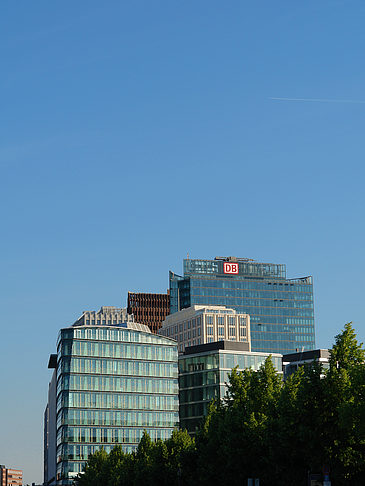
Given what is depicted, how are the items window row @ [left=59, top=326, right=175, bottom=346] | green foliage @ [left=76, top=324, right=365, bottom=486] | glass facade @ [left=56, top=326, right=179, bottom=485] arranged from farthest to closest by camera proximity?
window row @ [left=59, top=326, right=175, bottom=346] → glass facade @ [left=56, top=326, right=179, bottom=485] → green foliage @ [left=76, top=324, right=365, bottom=486]

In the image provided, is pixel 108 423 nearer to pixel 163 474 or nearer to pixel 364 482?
pixel 163 474

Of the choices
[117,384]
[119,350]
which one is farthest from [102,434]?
[119,350]

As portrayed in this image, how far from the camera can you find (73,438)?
171m

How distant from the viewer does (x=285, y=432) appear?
71875mm

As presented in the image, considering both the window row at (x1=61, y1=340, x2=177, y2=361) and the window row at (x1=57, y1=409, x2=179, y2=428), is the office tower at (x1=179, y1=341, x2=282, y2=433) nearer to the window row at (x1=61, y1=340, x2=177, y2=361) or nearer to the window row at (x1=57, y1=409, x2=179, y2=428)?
the window row at (x1=61, y1=340, x2=177, y2=361)

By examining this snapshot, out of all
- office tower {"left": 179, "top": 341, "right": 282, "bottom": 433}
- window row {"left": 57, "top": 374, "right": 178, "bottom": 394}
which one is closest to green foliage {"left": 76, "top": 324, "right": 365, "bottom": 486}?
window row {"left": 57, "top": 374, "right": 178, "bottom": 394}

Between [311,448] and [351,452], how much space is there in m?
3.22

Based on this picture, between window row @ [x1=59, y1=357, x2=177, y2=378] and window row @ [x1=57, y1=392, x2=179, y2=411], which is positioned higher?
window row @ [x1=59, y1=357, x2=177, y2=378]

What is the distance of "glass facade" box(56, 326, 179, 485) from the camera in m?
172

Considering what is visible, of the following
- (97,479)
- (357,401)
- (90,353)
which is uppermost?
(90,353)

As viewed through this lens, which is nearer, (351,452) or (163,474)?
(351,452)

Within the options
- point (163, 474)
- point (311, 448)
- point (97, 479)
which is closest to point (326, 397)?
point (311, 448)

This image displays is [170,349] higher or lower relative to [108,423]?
higher

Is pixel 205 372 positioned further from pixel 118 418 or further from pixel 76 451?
pixel 76 451
